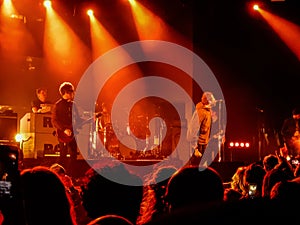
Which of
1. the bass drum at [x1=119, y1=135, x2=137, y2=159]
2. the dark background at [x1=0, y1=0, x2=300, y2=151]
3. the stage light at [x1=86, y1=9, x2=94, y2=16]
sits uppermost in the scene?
the stage light at [x1=86, y1=9, x2=94, y2=16]

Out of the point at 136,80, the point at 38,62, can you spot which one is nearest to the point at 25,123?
the point at 38,62

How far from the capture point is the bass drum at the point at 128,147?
45.2 ft

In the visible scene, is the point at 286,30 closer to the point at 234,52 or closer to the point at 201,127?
the point at 234,52

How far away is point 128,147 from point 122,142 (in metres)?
0.26

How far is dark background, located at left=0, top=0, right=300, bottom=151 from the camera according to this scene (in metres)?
13.9

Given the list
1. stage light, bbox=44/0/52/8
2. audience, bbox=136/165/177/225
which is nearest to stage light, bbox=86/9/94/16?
stage light, bbox=44/0/52/8

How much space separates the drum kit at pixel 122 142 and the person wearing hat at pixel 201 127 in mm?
1507

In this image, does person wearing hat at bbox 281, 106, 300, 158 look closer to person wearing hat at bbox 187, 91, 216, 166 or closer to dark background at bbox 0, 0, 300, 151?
person wearing hat at bbox 187, 91, 216, 166

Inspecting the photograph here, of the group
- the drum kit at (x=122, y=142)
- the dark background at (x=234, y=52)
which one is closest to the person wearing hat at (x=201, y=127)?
the drum kit at (x=122, y=142)

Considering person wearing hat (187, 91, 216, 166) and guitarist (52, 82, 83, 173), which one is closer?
guitarist (52, 82, 83, 173)

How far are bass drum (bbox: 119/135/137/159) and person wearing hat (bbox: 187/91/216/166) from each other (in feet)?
8.24

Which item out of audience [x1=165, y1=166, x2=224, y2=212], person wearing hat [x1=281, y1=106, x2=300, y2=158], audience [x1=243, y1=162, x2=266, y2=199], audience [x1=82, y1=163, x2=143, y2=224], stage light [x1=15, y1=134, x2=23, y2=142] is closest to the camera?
audience [x1=165, y1=166, x2=224, y2=212]

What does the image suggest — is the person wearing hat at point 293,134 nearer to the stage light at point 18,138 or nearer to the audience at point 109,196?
the stage light at point 18,138

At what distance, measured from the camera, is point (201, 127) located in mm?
11539
